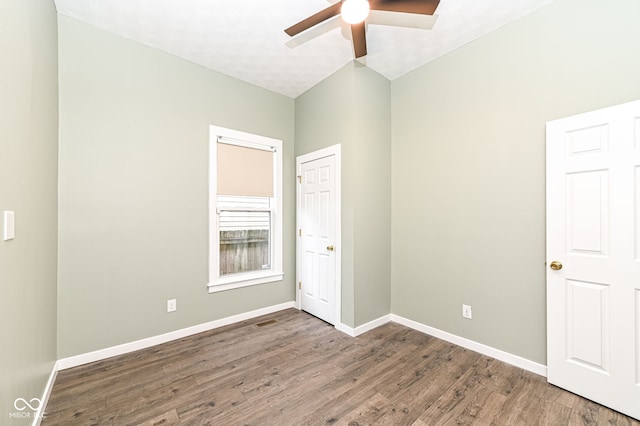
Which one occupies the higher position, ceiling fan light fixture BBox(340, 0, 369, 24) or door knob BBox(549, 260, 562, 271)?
ceiling fan light fixture BBox(340, 0, 369, 24)

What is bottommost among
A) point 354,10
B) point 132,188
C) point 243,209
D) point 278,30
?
point 243,209

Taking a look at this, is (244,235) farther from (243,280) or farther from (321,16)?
(321,16)

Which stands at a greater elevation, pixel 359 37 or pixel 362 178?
pixel 359 37

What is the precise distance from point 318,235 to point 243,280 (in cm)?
109

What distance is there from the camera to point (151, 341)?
268cm

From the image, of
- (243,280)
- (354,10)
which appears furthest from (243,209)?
(354,10)

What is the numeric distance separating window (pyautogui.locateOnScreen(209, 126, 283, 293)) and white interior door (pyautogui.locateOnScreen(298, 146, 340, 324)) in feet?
1.05

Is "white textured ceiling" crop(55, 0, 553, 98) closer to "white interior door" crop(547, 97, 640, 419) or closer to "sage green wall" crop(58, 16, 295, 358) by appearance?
"sage green wall" crop(58, 16, 295, 358)

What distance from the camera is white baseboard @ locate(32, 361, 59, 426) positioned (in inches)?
64.5

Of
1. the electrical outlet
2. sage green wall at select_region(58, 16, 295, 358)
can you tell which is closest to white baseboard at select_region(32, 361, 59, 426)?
sage green wall at select_region(58, 16, 295, 358)

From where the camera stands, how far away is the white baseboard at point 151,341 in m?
2.31

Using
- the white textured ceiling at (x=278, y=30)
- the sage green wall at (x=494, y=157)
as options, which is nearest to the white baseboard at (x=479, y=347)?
the sage green wall at (x=494, y=157)

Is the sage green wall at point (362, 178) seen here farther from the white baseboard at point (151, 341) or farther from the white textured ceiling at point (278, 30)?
the white baseboard at point (151, 341)
